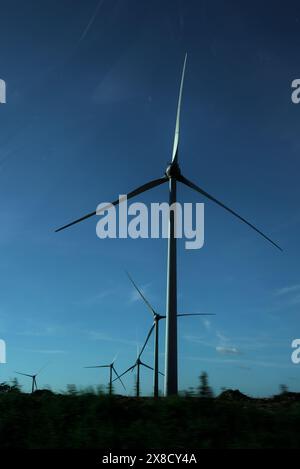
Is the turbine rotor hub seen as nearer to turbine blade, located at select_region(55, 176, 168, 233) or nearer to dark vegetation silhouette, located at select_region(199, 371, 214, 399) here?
turbine blade, located at select_region(55, 176, 168, 233)

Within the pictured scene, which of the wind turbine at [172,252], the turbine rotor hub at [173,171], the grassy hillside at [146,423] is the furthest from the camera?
the turbine rotor hub at [173,171]

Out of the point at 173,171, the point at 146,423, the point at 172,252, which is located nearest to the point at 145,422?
the point at 146,423

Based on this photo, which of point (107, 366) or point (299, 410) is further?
point (107, 366)

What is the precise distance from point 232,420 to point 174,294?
62.2ft

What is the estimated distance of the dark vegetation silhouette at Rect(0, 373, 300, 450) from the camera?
17.4 meters

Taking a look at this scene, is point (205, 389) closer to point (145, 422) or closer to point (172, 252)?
point (145, 422)

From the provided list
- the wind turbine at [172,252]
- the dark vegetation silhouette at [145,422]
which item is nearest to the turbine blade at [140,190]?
the wind turbine at [172,252]

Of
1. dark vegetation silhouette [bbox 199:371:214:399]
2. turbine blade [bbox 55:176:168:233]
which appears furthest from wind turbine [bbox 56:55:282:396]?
dark vegetation silhouette [bbox 199:371:214:399]

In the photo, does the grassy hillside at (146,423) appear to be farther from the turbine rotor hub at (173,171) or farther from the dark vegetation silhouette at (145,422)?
the turbine rotor hub at (173,171)

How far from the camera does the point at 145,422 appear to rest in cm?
1981

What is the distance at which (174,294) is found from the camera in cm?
3725

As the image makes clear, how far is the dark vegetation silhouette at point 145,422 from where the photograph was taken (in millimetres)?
17375
